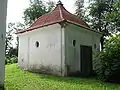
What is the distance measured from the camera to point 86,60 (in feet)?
58.1

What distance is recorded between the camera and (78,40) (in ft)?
55.9

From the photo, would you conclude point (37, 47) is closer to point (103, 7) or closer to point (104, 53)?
point (104, 53)

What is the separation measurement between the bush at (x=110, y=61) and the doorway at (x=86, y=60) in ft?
7.80

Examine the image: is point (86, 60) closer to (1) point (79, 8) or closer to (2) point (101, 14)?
(2) point (101, 14)

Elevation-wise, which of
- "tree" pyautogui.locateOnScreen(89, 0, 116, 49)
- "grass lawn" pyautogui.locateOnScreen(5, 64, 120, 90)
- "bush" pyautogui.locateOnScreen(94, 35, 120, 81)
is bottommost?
"grass lawn" pyautogui.locateOnScreen(5, 64, 120, 90)

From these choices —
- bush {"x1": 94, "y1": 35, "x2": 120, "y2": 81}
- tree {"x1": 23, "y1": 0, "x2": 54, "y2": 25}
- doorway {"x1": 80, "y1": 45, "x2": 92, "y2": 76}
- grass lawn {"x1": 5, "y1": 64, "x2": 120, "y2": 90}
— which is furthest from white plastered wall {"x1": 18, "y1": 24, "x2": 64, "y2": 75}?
tree {"x1": 23, "y1": 0, "x2": 54, "y2": 25}

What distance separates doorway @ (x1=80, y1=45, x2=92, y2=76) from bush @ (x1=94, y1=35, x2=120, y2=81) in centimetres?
238

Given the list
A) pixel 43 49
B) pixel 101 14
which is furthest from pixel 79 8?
pixel 43 49

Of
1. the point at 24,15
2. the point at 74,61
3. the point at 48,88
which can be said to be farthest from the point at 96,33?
the point at 24,15

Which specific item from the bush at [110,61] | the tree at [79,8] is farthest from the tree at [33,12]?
the bush at [110,61]

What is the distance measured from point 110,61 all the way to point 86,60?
382 cm

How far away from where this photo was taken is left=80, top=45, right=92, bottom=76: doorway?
56.7 ft

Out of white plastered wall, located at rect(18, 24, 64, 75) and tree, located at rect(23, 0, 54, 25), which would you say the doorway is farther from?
tree, located at rect(23, 0, 54, 25)

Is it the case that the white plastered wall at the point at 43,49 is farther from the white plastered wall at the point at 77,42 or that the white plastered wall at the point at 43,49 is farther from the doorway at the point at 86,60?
the doorway at the point at 86,60
